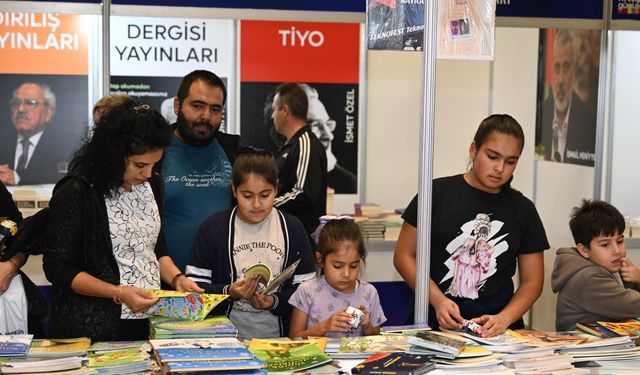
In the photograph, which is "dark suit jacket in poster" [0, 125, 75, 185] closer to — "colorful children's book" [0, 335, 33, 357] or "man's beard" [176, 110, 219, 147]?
"man's beard" [176, 110, 219, 147]

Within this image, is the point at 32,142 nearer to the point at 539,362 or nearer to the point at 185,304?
the point at 185,304

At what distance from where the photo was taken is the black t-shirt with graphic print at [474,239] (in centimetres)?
321

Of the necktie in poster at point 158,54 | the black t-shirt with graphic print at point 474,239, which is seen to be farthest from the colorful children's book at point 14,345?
the necktie in poster at point 158,54

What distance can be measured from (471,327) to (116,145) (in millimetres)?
1329

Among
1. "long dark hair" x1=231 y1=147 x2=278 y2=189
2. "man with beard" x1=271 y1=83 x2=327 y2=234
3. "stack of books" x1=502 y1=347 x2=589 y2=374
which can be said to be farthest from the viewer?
"man with beard" x1=271 y1=83 x2=327 y2=234

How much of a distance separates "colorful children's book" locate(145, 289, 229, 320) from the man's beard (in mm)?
1034

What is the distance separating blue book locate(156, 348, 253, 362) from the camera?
97.1 inches

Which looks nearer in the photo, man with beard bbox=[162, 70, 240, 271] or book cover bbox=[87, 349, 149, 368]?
book cover bbox=[87, 349, 149, 368]

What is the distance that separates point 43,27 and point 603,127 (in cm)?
365

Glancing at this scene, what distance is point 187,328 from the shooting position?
2803mm

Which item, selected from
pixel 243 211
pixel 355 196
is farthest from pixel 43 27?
pixel 243 211

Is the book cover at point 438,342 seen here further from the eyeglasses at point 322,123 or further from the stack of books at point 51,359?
the eyeglasses at point 322,123

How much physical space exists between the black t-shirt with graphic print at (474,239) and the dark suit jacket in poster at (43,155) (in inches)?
Answer: 128

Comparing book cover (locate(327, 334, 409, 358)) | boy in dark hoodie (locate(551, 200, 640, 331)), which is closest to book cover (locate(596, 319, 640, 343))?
boy in dark hoodie (locate(551, 200, 640, 331))
